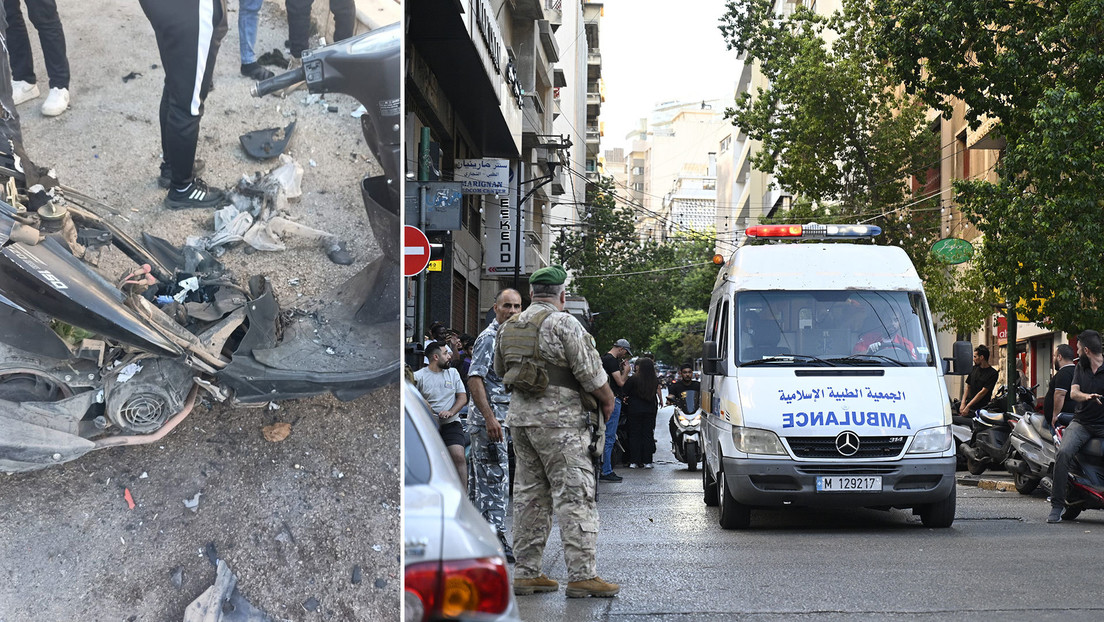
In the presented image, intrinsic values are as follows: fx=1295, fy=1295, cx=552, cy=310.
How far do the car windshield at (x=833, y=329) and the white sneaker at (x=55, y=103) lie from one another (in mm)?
8675

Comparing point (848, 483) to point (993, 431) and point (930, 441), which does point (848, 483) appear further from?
point (993, 431)

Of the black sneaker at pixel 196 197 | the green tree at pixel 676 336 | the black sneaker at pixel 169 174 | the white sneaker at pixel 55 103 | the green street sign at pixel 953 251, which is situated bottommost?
the green tree at pixel 676 336

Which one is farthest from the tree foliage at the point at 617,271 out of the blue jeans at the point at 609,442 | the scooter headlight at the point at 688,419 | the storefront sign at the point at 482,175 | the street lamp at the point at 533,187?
the blue jeans at the point at 609,442

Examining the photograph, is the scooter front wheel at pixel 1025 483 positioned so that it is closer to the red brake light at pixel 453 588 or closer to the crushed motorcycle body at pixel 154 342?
the red brake light at pixel 453 588

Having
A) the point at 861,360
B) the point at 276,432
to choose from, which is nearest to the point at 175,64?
the point at 276,432

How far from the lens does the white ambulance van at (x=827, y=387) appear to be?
10.4m

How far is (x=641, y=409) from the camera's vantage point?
19781 mm

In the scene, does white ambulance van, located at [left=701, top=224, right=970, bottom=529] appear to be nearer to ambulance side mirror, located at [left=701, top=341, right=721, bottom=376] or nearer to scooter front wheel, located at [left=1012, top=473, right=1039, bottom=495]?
ambulance side mirror, located at [left=701, top=341, right=721, bottom=376]

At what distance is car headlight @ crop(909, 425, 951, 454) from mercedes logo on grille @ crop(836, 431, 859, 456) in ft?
1.47

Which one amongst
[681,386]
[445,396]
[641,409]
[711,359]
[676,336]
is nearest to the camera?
[445,396]

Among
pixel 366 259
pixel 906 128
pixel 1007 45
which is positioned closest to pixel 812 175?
pixel 906 128

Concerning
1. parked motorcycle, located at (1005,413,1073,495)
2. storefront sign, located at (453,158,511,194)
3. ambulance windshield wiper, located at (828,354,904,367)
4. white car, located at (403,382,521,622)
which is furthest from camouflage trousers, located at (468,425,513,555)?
storefront sign, located at (453,158,511,194)

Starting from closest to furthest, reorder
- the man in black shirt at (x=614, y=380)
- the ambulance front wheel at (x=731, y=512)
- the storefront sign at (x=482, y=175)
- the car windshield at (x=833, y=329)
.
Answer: the ambulance front wheel at (x=731, y=512) < the car windshield at (x=833, y=329) < the man in black shirt at (x=614, y=380) < the storefront sign at (x=482, y=175)

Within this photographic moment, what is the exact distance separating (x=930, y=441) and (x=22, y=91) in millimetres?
8776
